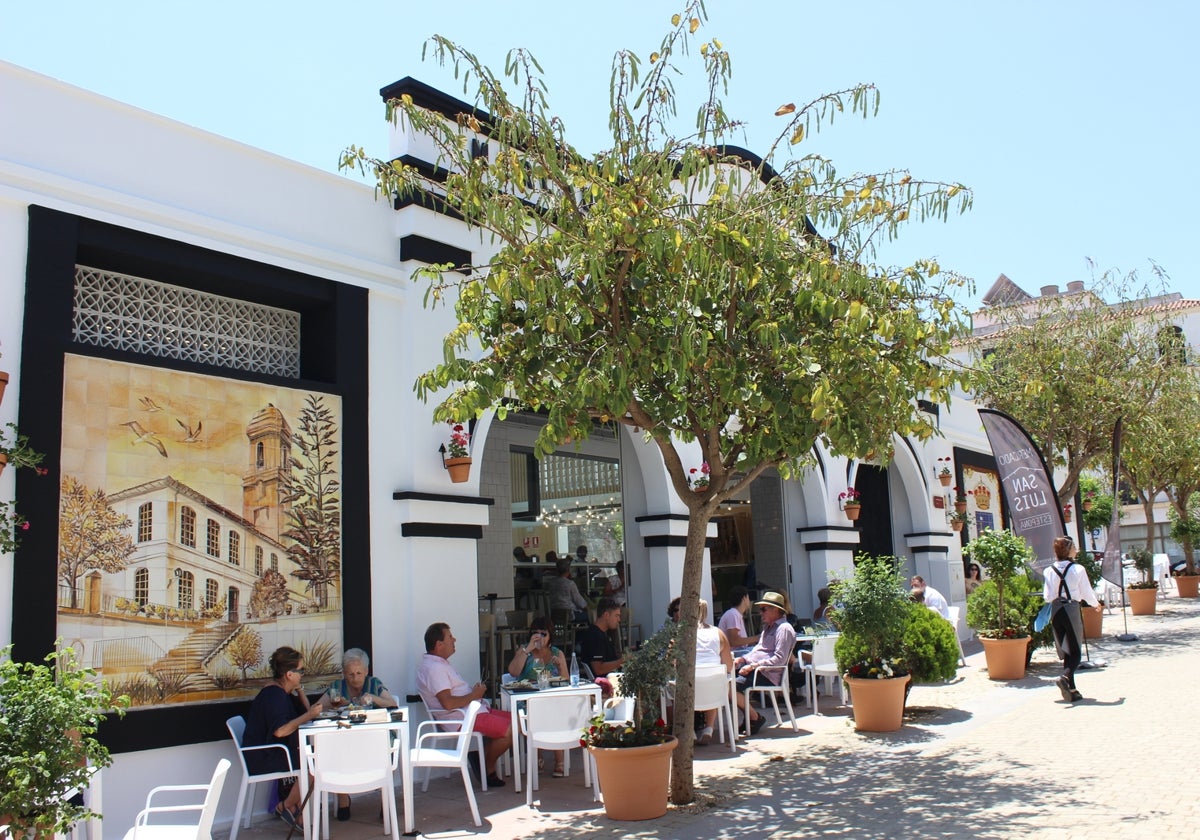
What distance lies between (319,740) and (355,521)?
7.03ft

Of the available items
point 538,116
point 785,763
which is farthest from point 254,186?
point 785,763

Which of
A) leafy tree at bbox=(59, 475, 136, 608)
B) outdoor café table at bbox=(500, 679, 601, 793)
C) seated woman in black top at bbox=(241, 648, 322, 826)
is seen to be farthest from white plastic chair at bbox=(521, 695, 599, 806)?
leafy tree at bbox=(59, 475, 136, 608)

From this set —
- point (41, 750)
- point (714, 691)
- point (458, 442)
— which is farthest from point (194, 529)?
point (714, 691)

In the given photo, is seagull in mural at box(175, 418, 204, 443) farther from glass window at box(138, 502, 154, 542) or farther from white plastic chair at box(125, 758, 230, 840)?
white plastic chair at box(125, 758, 230, 840)

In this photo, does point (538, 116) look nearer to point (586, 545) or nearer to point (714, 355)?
point (714, 355)

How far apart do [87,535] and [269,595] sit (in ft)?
4.31

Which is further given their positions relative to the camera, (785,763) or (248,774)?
(785,763)

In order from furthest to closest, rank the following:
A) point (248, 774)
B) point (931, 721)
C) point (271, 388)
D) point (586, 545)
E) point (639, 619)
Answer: point (586, 545)
point (639, 619)
point (931, 721)
point (271, 388)
point (248, 774)

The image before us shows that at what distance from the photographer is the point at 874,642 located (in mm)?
8867

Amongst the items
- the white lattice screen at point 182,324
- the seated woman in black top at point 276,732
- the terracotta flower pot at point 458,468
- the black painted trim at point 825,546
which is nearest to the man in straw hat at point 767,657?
the terracotta flower pot at point 458,468

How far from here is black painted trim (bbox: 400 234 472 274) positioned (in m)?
8.40

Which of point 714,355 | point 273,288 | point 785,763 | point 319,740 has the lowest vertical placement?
point 785,763

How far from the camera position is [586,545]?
15.1m

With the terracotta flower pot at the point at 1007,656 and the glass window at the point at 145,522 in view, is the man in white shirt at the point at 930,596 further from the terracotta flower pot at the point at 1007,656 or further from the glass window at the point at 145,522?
the glass window at the point at 145,522
